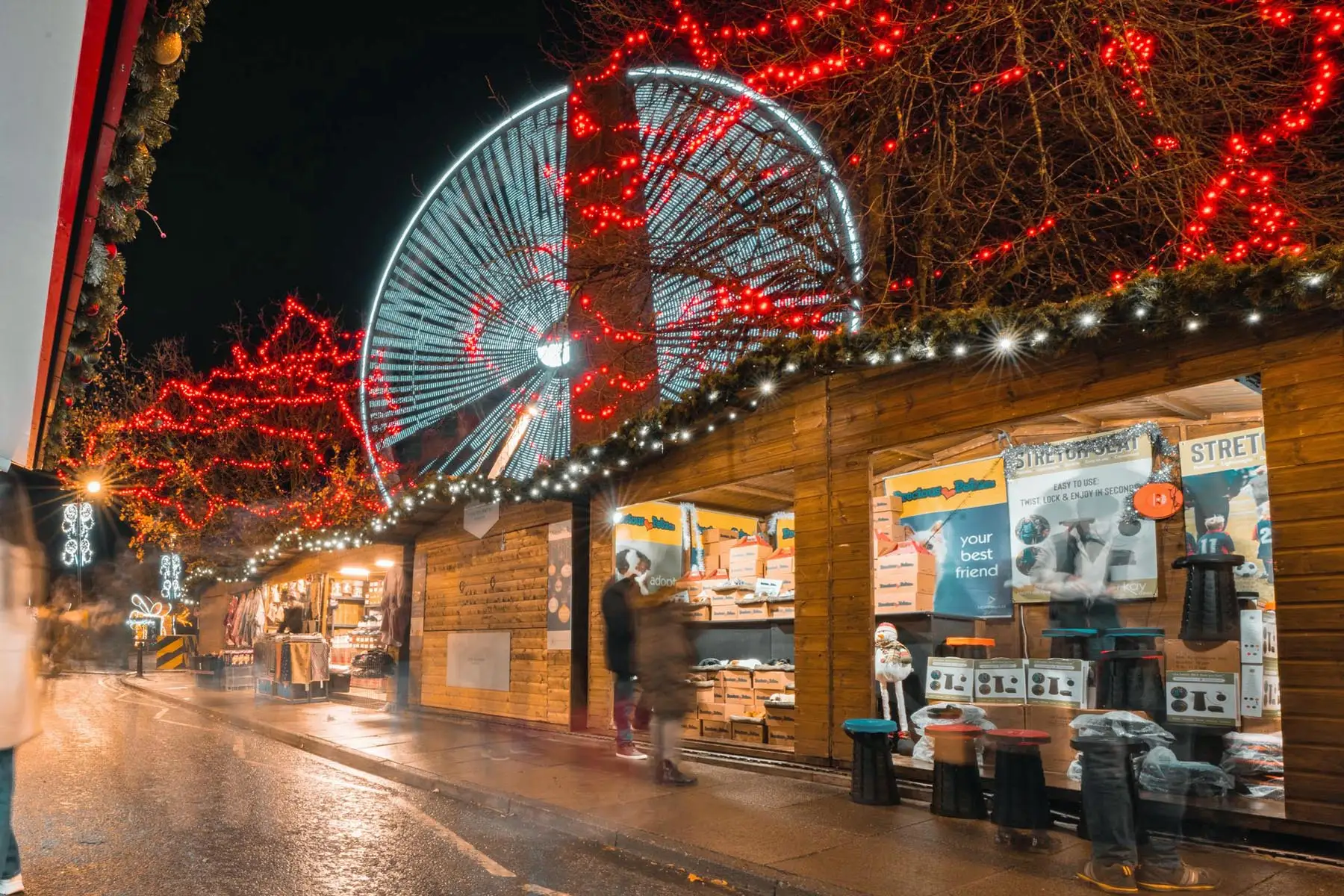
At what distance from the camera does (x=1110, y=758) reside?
5102 millimetres

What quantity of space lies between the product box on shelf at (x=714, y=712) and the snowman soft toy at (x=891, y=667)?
2074mm

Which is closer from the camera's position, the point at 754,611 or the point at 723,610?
the point at 754,611

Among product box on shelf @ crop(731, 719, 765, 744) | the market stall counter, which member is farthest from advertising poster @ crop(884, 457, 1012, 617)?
the market stall counter

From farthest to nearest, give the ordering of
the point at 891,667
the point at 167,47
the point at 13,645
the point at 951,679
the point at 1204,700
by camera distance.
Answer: the point at 891,667 < the point at 951,679 < the point at 1204,700 < the point at 13,645 < the point at 167,47

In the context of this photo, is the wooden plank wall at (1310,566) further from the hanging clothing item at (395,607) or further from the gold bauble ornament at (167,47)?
the hanging clothing item at (395,607)

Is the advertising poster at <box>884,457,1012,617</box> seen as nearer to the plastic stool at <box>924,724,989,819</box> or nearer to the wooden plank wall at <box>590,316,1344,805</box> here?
the wooden plank wall at <box>590,316,1344,805</box>

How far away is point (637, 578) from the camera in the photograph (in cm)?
1085

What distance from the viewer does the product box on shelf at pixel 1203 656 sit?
680 centimetres

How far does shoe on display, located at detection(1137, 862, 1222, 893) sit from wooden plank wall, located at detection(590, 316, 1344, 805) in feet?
3.27

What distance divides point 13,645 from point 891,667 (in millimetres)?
6247

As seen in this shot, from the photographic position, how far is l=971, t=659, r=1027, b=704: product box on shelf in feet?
24.5

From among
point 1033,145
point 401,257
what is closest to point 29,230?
point 1033,145

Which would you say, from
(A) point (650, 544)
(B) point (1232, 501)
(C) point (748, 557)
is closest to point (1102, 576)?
(B) point (1232, 501)

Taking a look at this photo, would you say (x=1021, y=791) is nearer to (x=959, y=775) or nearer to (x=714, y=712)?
(x=959, y=775)
